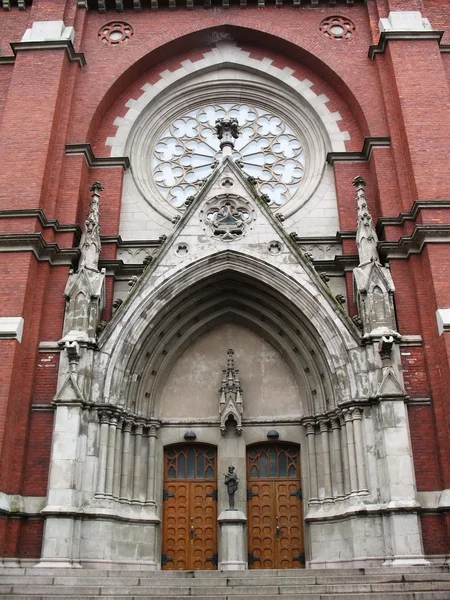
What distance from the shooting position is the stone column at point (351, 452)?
38.3ft

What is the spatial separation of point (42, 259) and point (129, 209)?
2915mm

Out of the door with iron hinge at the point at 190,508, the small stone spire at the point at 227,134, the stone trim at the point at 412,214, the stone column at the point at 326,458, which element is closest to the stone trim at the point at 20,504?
the door with iron hinge at the point at 190,508

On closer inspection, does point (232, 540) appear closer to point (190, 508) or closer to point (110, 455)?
point (190, 508)

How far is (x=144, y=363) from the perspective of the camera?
523 inches

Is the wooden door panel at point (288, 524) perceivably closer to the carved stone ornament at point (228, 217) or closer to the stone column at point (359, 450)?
the stone column at point (359, 450)

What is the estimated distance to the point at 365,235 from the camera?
13.3 meters

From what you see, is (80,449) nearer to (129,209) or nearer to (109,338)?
(109,338)

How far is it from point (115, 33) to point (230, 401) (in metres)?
10.6

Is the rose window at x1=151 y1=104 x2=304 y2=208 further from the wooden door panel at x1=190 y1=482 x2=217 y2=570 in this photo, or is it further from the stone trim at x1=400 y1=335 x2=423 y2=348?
the wooden door panel at x1=190 y1=482 x2=217 y2=570

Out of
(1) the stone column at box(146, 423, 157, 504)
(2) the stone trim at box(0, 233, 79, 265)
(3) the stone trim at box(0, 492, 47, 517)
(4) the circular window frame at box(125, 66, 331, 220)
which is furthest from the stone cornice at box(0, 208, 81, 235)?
(3) the stone trim at box(0, 492, 47, 517)

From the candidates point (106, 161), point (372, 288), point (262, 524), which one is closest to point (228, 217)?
point (372, 288)

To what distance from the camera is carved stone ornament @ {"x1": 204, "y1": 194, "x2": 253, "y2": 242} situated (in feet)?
44.7

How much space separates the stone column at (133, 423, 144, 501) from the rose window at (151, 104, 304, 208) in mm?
5821

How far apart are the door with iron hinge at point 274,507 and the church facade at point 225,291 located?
0.04 meters
